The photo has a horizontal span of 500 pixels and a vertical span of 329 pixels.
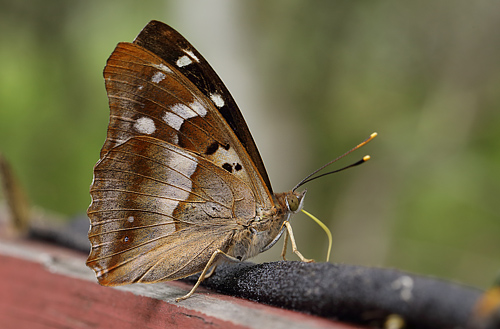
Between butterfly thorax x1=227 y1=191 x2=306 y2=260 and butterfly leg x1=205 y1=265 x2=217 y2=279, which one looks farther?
butterfly thorax x1=227 y1=191 x2=306 y2=260

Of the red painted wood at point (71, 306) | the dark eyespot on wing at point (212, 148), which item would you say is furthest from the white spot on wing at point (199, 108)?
the red painted wood at point (71, 306)

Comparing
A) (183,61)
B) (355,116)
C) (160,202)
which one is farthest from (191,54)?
(355,116)

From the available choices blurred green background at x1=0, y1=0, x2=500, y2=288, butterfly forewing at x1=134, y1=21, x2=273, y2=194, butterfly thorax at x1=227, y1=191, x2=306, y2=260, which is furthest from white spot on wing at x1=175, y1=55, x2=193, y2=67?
blurred green background at x1=0, y1=0, x2=500, y2=288

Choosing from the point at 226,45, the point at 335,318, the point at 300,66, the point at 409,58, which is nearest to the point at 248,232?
the point at 335,318

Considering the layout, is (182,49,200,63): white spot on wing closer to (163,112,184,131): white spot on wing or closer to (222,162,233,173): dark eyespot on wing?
(163,112,184,131): white spot on wing

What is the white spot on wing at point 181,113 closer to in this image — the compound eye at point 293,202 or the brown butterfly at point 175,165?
the brown butterfly at point 175,165

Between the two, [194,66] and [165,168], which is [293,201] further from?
[194,66]
